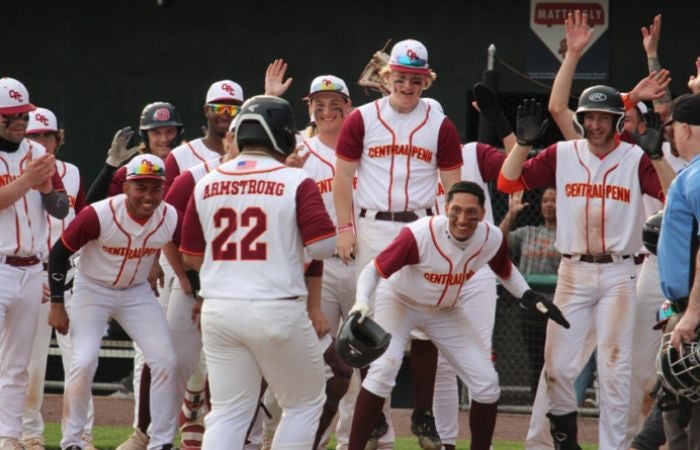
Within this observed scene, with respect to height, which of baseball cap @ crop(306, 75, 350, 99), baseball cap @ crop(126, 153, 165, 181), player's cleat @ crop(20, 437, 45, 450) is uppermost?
baseball cap @ crop(306, 75, 350, 99)

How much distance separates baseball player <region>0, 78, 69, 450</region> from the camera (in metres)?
9.25

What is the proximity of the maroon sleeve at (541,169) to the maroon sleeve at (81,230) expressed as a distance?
251 cm

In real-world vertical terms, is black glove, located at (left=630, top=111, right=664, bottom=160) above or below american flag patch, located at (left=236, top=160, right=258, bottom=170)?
above

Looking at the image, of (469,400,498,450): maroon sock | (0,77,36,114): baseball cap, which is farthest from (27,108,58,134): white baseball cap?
(469,400,498,450): maroon sock

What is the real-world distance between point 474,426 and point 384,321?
0.77 m

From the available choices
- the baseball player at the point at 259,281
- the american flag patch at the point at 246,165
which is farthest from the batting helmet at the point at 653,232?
the american flag patch at the point at 246,165

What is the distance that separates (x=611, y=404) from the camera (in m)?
8.98

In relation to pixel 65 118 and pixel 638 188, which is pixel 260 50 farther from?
pixel 638 188

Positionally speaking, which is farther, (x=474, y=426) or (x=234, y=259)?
(x=474, y=426)

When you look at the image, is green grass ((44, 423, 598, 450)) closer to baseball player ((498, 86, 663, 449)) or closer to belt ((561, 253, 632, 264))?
baseball player ((498, 86, 663, 449))

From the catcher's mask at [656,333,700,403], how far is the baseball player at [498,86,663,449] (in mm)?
2108

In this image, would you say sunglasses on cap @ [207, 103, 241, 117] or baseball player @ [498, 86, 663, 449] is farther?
sunglasses on cap @ [207, 103, 241, 117]

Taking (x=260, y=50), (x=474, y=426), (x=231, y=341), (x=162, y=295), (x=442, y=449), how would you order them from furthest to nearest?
(x=260, y=50) < (x=162, y=295) < (x=442, y=449) < (x=474, y=426) < (x=231, y=341)

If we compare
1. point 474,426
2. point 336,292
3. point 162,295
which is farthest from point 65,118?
point 474,426
